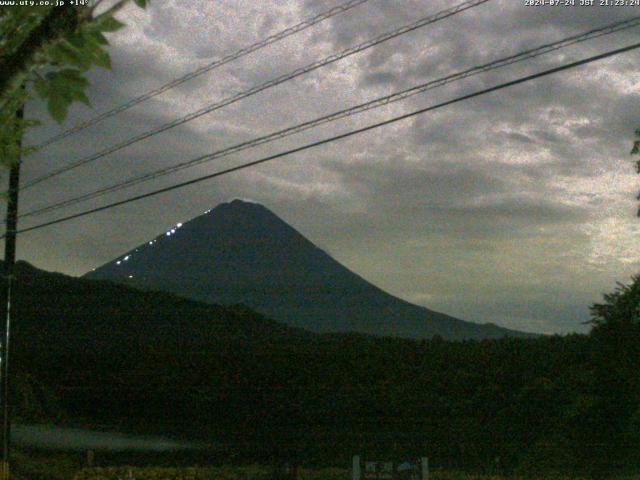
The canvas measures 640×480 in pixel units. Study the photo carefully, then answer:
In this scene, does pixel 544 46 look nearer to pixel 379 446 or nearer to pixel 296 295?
pixel 379 446

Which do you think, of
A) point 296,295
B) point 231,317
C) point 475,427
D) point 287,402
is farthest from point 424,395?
point 296,295

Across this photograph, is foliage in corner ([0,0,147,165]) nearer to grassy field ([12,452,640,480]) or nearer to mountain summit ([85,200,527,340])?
grassy field ([12,452,640,480])

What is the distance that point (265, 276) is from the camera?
86.4 m

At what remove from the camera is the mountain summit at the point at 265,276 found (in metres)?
60.3

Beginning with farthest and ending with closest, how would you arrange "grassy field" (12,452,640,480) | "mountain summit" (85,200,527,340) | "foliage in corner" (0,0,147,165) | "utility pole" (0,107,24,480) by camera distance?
"mountain summit" (85,200,527,340) → "grassy field" (12,452,640,480) → "utility pole" (0,107,24,480) → "foliage in corner" (0,0,147,165)

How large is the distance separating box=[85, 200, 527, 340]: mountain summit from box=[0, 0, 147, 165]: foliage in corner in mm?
41039

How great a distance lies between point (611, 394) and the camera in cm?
1702

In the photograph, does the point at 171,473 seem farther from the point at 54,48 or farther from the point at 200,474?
the point at 54,48

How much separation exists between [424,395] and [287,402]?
12.5ft

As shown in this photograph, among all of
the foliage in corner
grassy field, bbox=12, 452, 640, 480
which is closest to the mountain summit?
grassy field, bbox=12, 452, 640, 480

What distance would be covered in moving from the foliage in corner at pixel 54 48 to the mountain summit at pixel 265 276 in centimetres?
4104

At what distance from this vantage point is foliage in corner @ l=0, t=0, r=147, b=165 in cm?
256

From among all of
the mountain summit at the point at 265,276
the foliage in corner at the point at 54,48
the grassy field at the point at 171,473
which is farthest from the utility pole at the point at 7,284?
the mountain summit at the point at 265,276

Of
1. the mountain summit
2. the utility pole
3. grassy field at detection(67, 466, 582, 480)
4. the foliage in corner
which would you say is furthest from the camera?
the mountain summit
